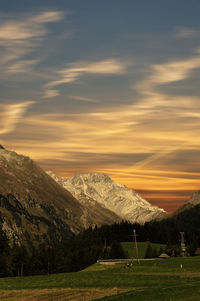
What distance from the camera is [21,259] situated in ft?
645

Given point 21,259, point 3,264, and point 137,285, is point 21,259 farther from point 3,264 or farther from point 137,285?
point 137,285

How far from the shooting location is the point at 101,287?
7219 cm

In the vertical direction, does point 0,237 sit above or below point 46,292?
above

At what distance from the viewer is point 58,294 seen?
226 ft

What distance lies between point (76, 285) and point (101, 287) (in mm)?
6891

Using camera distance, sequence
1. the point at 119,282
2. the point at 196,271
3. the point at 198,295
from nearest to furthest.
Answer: the point at 198,295 < the point at 119,282 < the point at 196,271

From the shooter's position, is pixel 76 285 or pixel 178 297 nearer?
pixel 178 297

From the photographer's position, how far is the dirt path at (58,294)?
215 feet

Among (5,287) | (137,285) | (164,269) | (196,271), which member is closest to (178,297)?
(137,285)

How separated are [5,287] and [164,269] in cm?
3830

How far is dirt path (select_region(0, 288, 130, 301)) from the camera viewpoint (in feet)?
215

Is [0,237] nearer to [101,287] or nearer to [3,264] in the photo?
[3,264]

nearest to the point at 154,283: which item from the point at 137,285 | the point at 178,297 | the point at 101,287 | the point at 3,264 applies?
the point at 137,285

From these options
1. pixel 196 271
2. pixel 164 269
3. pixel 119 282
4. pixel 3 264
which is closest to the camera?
pixel 119 282
